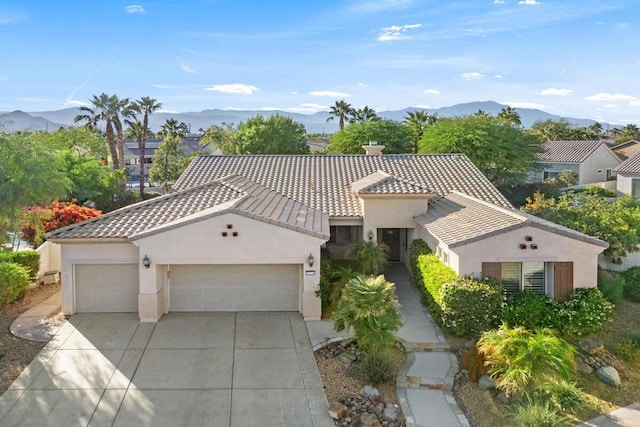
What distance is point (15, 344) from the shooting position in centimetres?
1559

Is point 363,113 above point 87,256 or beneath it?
above

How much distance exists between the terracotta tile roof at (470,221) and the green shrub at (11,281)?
15703 mm

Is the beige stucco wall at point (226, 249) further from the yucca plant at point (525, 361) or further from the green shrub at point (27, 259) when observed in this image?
the green shrub at point (27, 259)

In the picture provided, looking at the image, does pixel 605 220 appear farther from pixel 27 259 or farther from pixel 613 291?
pixel 27 259

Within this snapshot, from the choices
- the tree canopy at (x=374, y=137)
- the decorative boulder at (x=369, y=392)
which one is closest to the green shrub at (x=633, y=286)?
the decorative boulder at (x=369, y=392)

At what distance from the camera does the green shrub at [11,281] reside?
18.8 metres

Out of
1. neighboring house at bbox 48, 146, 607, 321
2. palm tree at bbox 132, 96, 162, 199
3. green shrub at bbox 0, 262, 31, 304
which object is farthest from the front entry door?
palm tree at bbox 132, 96, 162, 199

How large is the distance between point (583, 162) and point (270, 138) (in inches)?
1362

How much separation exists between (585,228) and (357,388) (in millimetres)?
14688

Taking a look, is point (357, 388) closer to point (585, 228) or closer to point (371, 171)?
point (585, 228)

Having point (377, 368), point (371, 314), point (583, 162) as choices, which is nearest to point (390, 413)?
point (377, 368)

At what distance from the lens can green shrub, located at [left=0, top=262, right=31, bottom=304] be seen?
18.8 m

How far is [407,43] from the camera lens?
28.2 m

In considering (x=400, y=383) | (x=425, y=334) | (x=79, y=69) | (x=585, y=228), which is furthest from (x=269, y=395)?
(x=79, y=69)
